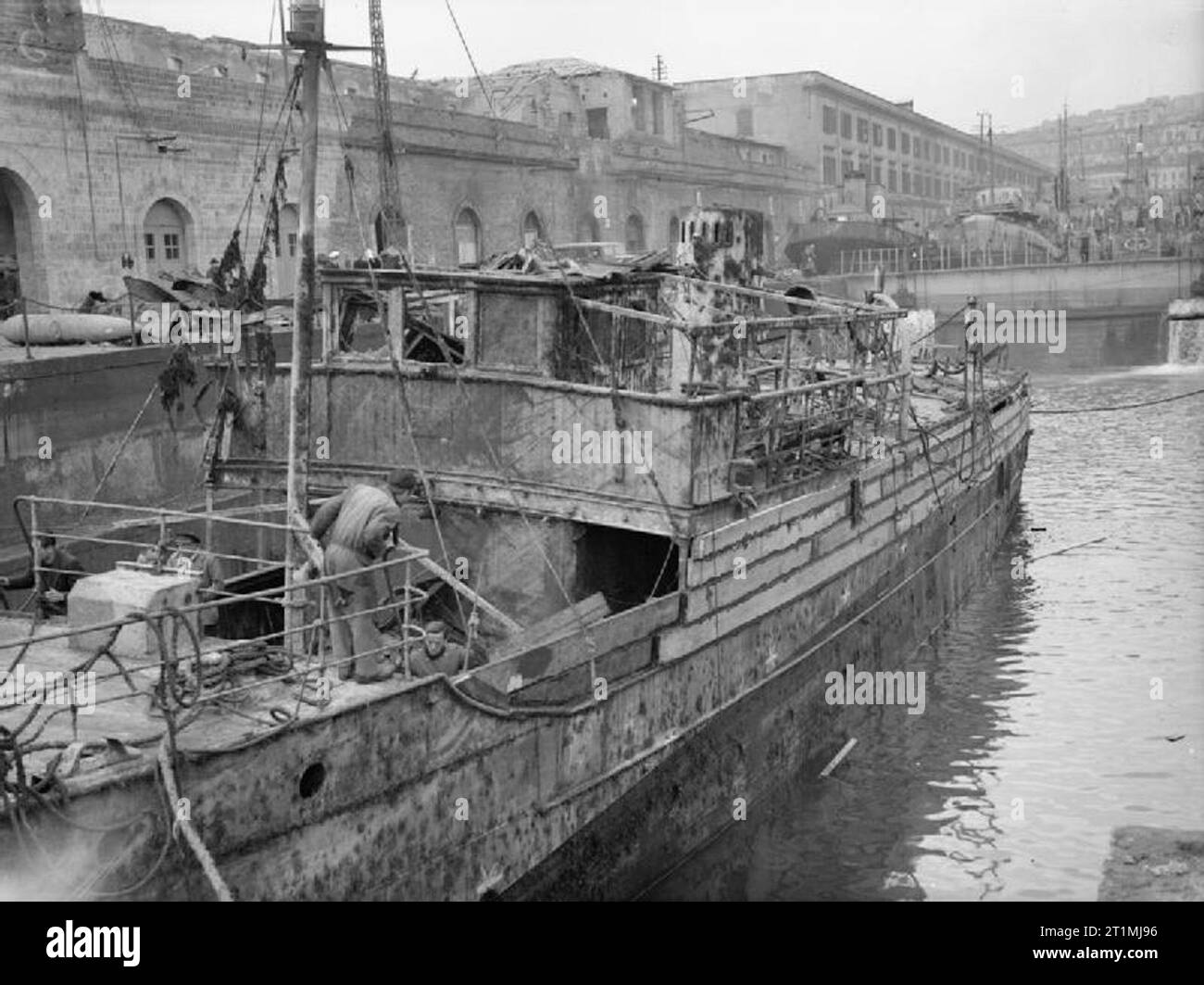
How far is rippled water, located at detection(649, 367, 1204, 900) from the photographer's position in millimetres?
11211

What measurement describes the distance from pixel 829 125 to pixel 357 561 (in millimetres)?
60153

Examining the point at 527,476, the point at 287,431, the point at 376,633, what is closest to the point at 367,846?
the point at 376,633

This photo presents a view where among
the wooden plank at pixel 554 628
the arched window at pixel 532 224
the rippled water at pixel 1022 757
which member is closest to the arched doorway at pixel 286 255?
the arched window at pixel 532 224

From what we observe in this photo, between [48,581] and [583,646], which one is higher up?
[48,581]

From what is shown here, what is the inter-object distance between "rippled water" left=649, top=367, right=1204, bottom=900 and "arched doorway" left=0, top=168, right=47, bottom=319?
1967 centimetres

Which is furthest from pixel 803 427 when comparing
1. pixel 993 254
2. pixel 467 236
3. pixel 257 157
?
pixel 993 254

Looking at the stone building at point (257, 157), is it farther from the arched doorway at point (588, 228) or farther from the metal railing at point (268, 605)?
the metal railing at point (268, 605)

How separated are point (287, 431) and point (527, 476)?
8.55 ft

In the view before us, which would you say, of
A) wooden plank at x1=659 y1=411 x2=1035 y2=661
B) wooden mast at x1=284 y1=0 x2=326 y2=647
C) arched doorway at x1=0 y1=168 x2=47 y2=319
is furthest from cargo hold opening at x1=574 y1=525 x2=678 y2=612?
arched doorway at x1=0 y1=168 x2=47 y2=319

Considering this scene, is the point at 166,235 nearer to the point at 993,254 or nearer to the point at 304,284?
the point at 304,284

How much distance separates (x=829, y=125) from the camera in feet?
211

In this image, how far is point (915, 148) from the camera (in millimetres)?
78188

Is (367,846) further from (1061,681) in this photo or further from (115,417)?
(115,417)

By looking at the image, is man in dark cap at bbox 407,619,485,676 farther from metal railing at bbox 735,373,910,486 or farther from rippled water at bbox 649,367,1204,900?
metal railing at bbox 735,373,910,486
